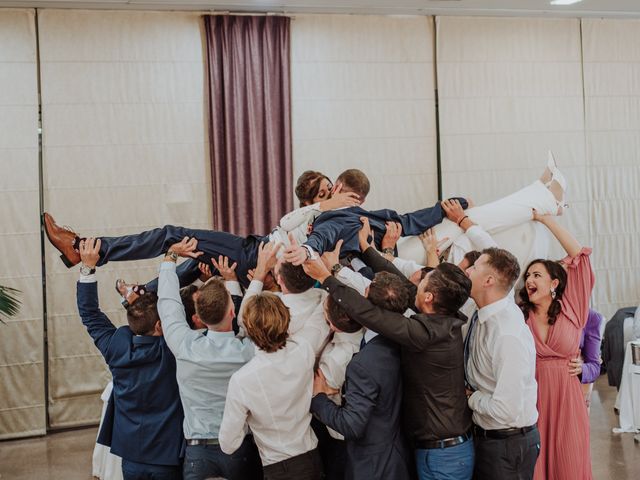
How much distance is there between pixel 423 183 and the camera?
7727 millimetres

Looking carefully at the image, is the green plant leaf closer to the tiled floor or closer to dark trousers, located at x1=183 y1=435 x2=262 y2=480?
the tiled floor

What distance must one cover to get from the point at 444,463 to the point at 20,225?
476 centimetres

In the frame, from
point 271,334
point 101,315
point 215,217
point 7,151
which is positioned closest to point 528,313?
point 271,334

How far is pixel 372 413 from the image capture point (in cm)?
318

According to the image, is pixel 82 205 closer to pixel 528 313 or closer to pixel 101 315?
pixel 101 315

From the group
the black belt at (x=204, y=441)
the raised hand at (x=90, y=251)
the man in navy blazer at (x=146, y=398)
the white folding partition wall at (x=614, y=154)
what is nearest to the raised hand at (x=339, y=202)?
the man in navy blazer at (x=146, y=398)

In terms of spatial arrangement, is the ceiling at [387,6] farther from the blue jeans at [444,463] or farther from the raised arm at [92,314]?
the blue jeans at [444,463]

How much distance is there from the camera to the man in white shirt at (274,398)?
122 inches

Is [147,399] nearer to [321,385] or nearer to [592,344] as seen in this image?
[321,385]

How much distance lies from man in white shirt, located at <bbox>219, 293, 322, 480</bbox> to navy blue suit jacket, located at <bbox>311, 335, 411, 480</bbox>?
0.42ft

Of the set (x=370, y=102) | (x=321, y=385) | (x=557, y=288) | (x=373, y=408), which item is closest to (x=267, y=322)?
(x=321, y=385)

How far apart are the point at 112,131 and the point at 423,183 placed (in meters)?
3.03

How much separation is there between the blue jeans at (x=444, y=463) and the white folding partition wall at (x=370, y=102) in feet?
14.4

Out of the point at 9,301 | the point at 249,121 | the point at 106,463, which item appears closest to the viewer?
the point at 106,463
